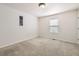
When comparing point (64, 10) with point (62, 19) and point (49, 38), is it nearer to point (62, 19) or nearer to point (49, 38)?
point (62, 19)

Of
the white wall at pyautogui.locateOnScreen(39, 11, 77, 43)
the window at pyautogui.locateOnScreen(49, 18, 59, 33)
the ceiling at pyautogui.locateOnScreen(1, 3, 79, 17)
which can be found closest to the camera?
the ceiling at pyautogui.locateOnScreen(1, 3, 79, 17)

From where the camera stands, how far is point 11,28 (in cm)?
291

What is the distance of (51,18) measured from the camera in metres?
2.77

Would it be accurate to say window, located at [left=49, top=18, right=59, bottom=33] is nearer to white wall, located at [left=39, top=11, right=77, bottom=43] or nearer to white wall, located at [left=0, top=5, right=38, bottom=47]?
white wall, located at [left=39, top=11, right=77, bottom=43]

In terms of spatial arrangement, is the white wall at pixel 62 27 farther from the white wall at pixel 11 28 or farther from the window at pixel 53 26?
the white wall at pixel 11 28

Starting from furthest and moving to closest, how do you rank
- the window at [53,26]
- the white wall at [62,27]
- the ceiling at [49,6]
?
1. the window at [53,26]
2. the white wall at [62,27]
3. the ceiling at [49,6]

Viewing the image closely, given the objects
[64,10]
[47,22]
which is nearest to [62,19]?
[64,10]

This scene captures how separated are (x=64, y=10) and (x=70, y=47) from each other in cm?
123

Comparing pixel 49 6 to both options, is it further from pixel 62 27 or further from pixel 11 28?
pixel 11 28

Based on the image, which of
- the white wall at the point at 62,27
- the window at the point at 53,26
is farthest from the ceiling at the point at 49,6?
the window at the point at 53,26

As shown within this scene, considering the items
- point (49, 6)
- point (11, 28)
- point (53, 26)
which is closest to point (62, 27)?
point (53, 26)

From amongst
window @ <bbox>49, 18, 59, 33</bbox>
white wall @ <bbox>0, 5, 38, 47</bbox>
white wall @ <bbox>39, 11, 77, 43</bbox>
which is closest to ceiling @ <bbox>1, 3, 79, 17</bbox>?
white wall @ <bbox>39, 11, 77, 43</bbox>

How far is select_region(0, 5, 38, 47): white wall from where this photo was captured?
8.51 feet

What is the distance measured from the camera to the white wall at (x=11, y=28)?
2.59m
